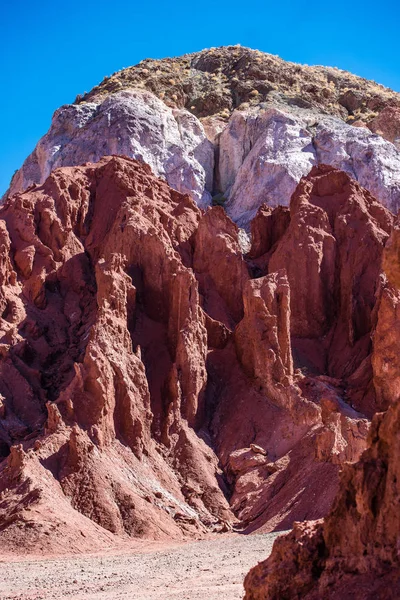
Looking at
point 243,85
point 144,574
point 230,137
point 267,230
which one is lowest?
point 144,574

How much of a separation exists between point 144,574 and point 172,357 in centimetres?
2168

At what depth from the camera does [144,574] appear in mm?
28656

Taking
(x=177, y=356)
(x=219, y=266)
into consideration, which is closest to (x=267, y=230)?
(x=219, y=266)

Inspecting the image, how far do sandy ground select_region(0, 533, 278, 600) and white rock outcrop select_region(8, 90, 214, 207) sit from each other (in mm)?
50901

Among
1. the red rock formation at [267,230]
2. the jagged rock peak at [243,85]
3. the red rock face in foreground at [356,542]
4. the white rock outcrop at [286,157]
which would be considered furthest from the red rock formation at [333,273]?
the jagged rock peak at [243,85]

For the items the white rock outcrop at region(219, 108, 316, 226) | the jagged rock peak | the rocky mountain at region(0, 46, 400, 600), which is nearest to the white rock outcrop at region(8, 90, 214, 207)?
the white rock outcrop at region(219, 108, 316, 226)

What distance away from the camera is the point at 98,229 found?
192 feet

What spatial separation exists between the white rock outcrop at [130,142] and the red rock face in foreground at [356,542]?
2590 inches

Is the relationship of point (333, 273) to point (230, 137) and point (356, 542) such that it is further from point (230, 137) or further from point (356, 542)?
point (356, 542)

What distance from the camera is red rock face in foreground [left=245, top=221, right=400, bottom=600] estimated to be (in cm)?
1477

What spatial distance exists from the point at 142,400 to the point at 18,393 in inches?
247

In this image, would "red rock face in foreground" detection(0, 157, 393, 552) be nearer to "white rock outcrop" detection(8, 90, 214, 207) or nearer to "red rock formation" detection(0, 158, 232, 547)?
"red rock formation" detection(0, 158, 232, 547)

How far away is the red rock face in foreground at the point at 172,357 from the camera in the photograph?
39.0m

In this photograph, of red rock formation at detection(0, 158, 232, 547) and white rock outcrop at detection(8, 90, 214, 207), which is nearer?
red rock formation at detection(0, 158, 232, 547)
